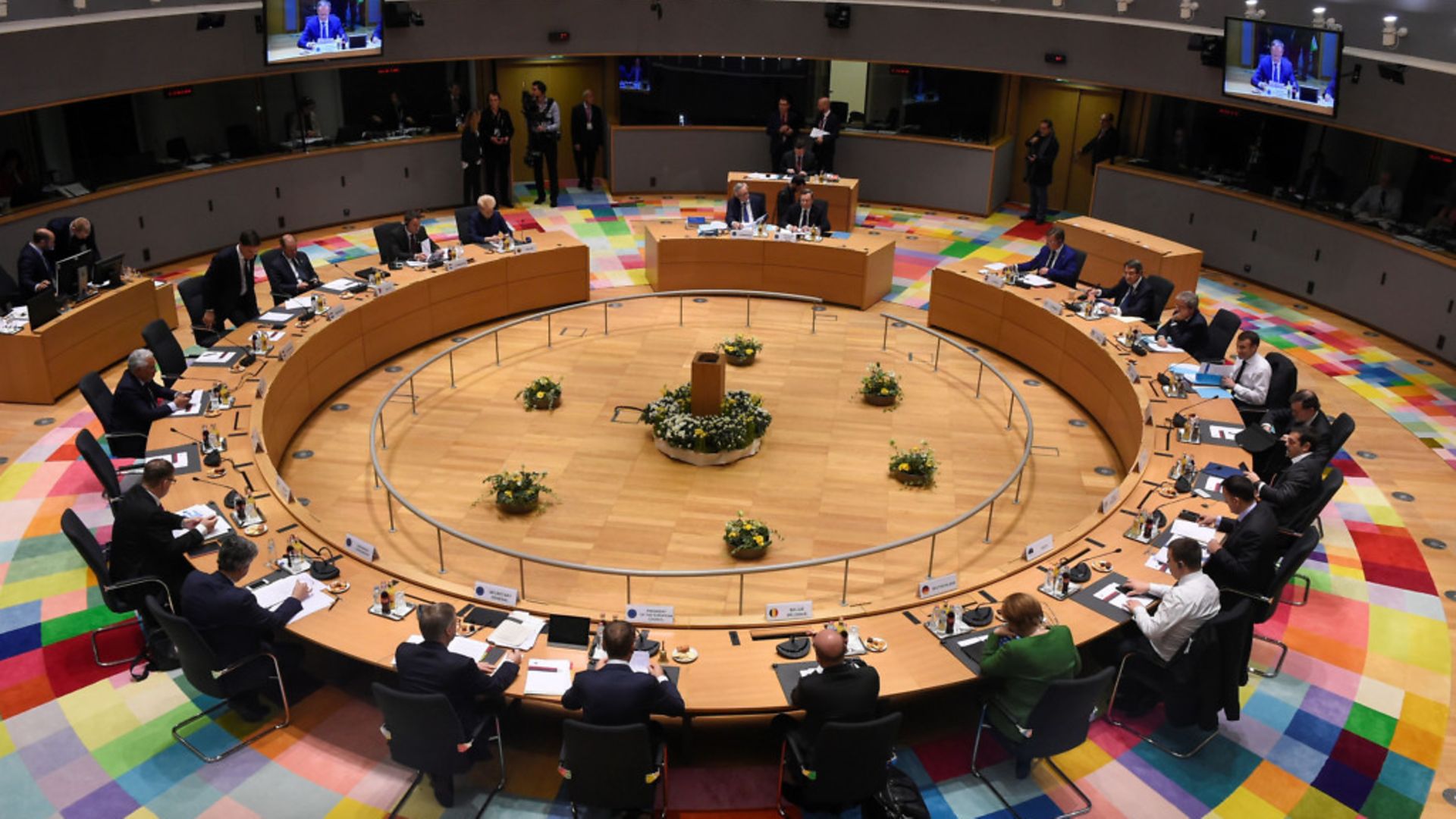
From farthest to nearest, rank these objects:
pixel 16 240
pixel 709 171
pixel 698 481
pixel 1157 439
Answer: pixel 709 171 → pixel 16 240 → pixel 698 481 → pixel 1157 439

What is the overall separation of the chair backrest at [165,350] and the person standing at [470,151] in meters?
8.10

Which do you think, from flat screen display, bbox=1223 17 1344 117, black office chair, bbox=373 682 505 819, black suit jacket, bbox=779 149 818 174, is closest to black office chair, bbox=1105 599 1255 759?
black office chair, bbox=373 682 505 819

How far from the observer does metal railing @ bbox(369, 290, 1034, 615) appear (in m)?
8.24

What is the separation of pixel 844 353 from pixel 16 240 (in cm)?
1041

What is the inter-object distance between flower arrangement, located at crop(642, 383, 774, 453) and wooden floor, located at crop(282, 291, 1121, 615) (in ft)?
0.80

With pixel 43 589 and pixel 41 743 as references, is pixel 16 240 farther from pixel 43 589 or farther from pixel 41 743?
pixel 41 743

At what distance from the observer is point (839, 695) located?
6.64 metres

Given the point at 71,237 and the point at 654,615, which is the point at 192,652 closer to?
the point at 654,615

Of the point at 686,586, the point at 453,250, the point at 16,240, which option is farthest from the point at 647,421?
the point at 16,240

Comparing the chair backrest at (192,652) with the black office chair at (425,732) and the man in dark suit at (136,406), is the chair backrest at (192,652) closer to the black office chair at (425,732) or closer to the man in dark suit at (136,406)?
the black office chair at (425,732)

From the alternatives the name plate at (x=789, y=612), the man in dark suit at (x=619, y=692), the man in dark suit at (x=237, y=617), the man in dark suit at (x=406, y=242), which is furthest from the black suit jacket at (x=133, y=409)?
the name plate at (x=789, y=612)

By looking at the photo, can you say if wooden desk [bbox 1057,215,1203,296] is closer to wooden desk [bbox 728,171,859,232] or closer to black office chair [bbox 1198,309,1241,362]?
black office chair [bbox 1198,309,1241,362]

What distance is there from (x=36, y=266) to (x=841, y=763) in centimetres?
1090

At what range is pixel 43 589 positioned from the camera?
9375 mm
